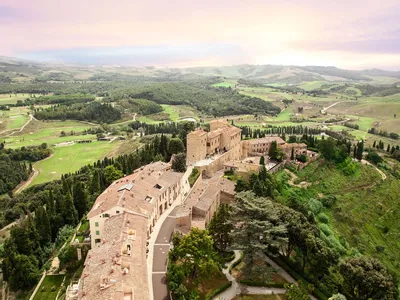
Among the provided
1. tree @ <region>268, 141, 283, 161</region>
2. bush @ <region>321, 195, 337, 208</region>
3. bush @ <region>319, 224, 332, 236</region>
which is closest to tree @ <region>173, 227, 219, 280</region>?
bush @ <region>319, 224, 332, 236</region>

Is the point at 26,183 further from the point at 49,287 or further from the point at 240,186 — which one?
the point at 240,186

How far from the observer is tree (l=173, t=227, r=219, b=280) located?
36.8 m

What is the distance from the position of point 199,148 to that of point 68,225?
99.1 feet

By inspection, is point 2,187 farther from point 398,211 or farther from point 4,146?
point 398,211

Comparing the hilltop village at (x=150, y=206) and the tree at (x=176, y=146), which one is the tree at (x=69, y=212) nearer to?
the hilltop village at (x=150, y=206)

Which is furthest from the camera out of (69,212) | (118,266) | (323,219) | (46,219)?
(323,219)

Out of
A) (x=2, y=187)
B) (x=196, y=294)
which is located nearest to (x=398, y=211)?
(x=196, y=294)

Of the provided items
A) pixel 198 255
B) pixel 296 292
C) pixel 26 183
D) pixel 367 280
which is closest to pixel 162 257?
pixel 198 255

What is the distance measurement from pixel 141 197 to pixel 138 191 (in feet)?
4.86

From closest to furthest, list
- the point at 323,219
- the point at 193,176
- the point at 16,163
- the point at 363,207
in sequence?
the point at 323,219 < the point at 193,176 < the point at 363,207 < the point at 16,163

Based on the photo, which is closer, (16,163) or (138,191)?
(138,191)

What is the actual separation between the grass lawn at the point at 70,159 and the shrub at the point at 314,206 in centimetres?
8374

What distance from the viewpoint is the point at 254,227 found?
38.7 meters

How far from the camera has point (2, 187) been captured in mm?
106375
